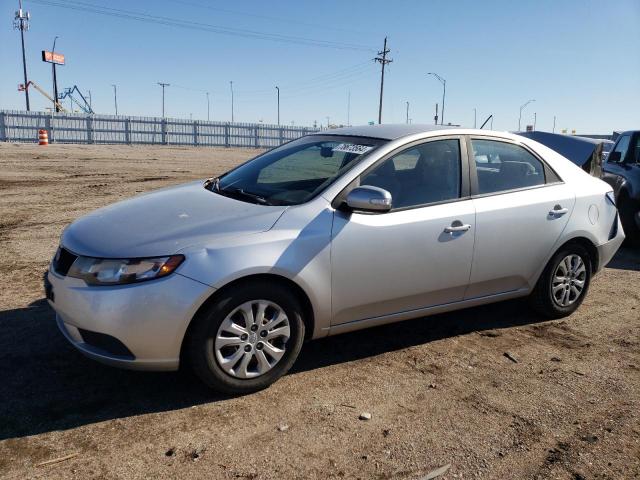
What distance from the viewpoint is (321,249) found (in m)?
3.52

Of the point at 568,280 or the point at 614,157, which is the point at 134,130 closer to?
the point at 614,157

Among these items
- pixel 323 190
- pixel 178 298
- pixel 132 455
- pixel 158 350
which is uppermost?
pixel 323 190

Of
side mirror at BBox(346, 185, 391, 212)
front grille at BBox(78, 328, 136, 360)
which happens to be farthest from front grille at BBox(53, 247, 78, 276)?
side mirror at BBox(346, 185, 391, 212)

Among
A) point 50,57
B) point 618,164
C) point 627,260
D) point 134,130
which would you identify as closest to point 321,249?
point 627,260

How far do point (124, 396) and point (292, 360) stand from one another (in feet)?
3.41

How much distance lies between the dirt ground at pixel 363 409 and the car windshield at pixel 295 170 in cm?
120

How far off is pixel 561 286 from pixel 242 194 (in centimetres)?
287

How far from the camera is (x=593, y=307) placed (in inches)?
213

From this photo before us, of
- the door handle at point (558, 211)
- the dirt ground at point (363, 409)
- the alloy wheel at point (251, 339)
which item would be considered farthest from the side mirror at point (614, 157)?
the alloy wheel at point (251, 339)

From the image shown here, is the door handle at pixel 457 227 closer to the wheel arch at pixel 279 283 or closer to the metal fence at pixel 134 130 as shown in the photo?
the wheel arch at pixel 279 283

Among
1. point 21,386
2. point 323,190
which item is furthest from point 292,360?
point 21,386

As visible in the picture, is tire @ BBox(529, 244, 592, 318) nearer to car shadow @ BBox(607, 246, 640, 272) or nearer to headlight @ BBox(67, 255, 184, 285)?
car shadow @ BBox(607, 246, 640, 272)

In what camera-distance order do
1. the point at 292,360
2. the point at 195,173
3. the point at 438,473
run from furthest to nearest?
the point at 195,173, the point at 292,360, the point at 438,473

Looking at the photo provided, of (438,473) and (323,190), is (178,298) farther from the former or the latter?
(438,473)
